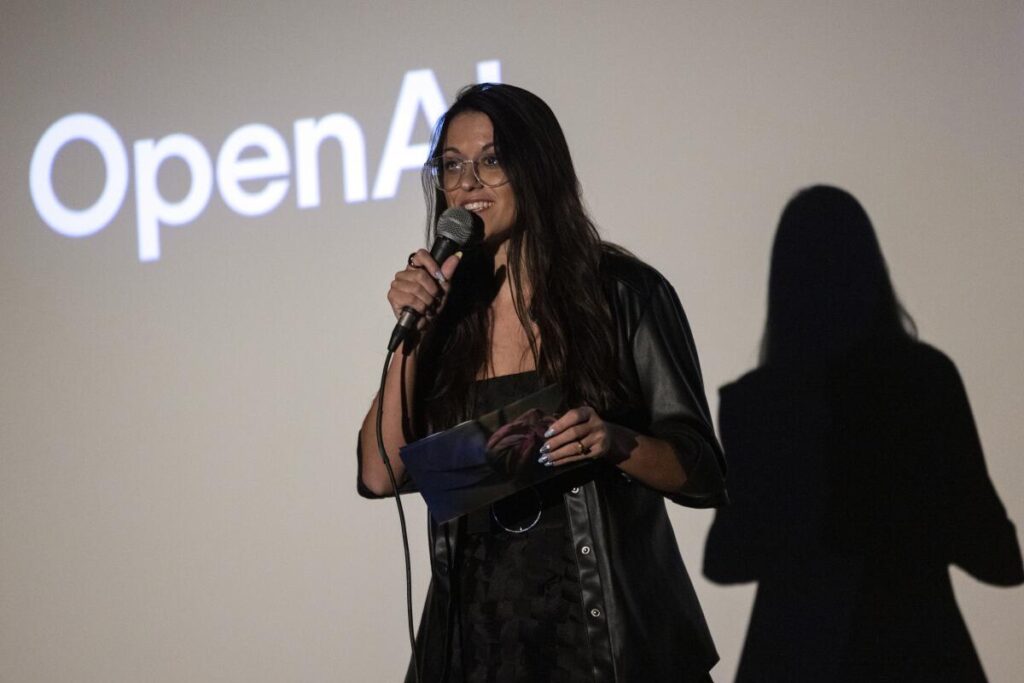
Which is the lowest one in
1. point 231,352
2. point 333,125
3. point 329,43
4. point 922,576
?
point 922,576

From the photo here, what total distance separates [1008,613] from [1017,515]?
9.3 inches

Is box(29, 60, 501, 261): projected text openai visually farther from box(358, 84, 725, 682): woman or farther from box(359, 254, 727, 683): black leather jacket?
box(359, 254, 727, 683): black leather jacket

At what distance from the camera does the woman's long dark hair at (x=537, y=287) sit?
159cm

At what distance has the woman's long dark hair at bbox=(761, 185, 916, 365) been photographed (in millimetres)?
2670

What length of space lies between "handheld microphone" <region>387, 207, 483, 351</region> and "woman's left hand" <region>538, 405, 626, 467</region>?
0.77ft

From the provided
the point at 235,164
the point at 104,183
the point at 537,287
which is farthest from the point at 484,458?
the point at 104,183

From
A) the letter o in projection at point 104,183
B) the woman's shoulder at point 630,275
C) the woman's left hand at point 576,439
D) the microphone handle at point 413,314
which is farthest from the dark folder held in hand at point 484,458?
the letter o in projection at point 104,183

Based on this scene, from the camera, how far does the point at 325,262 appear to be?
316cm

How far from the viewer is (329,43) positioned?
317 centimetres

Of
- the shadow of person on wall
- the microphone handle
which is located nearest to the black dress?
the microphone handle

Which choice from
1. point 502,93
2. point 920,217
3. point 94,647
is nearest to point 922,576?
point 920,217

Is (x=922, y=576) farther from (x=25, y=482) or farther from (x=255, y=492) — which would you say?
(x=25, y=482)

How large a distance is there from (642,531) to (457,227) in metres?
0.50

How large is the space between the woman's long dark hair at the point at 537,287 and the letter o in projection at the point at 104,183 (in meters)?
1.95
